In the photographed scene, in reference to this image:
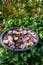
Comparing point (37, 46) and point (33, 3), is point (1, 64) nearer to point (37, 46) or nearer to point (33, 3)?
point (37, 46)

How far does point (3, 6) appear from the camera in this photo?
14.2ft

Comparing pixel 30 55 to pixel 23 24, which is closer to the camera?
pixel 30 55

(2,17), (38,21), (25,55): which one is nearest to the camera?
(25,55)

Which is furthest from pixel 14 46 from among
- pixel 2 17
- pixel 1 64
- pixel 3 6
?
pixel 3 6

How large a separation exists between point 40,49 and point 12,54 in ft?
1.47

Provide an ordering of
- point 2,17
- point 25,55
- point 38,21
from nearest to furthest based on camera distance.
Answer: point 25,55
point 38,21
point 2,17

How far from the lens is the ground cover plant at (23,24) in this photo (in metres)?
3.18

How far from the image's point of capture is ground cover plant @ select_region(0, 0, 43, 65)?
3.18 m

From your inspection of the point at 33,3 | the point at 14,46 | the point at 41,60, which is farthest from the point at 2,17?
the point at 41,60

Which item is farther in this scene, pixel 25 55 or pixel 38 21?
pixel 38 21

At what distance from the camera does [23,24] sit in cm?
374

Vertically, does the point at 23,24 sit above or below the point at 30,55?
above

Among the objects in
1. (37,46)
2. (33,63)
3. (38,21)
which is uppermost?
(38,21)

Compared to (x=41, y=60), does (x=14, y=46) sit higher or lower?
higher
